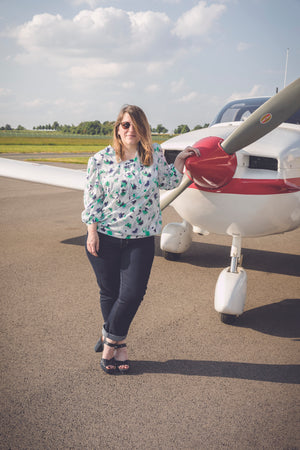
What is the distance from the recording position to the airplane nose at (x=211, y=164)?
297 centimetres

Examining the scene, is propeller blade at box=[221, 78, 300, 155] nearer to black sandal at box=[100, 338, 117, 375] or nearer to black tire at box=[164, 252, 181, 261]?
black sandal at box=[100, 338, 117, 375]

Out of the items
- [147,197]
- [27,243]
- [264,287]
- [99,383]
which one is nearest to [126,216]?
[147,197]

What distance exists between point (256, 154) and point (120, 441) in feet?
7.37

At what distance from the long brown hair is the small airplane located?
55cm

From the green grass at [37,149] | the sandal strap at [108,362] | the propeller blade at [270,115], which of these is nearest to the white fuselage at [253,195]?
the propeller blade at [270,115]

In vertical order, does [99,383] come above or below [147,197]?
below

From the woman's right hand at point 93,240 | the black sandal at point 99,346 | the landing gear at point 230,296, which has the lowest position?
the black sandal at point 99,346

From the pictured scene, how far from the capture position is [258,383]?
266 centimetres

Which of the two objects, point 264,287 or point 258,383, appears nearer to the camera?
point 258,383

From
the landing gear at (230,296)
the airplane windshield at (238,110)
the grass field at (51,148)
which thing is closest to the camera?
the landing gear at (230,296)

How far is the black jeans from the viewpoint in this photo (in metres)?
2.55

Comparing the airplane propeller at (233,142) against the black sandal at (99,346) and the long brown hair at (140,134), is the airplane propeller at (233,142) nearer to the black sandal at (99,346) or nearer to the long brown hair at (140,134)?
the long brown hair at (140,134)

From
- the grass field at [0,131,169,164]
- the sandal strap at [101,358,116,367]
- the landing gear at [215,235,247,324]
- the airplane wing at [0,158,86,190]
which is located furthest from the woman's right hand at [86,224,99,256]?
the grass field at [0,131,169,164]

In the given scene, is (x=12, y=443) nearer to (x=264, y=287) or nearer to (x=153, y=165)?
(x=153, y=165)
